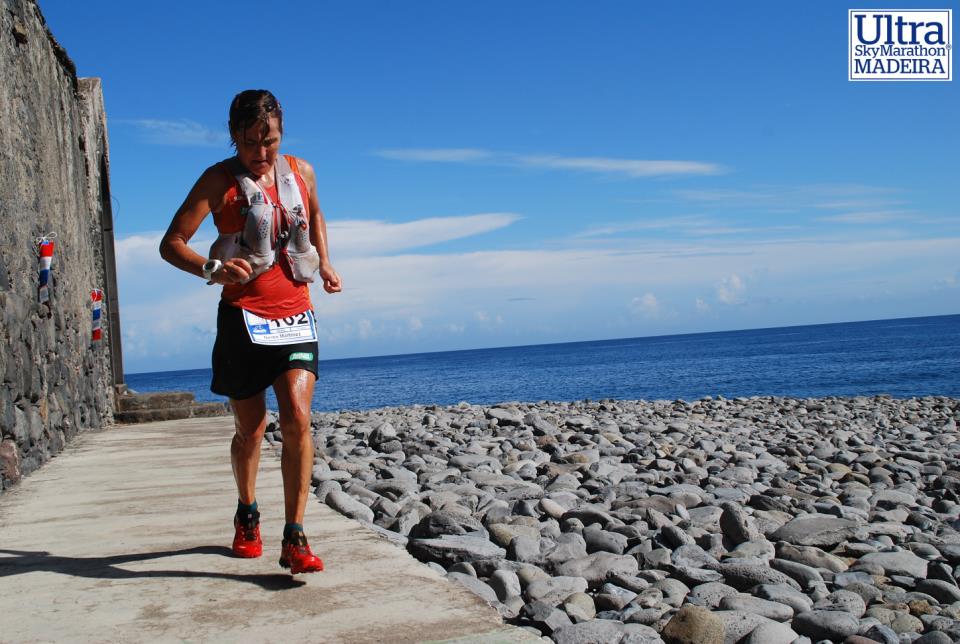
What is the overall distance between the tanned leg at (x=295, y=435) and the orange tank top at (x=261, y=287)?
8.9 inches

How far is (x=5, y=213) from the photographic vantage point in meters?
5.27

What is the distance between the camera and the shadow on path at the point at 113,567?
9.31 feet

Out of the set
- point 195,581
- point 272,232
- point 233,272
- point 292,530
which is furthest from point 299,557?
point 272,232

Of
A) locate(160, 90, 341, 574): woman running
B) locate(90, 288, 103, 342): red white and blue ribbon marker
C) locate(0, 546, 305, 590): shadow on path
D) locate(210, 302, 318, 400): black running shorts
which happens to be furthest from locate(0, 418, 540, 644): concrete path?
locate(90, 288, 103, 342): red white and blue ribbon marker

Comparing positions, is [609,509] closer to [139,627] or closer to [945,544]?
[945,544]

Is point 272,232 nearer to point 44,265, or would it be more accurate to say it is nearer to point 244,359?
point 244,359

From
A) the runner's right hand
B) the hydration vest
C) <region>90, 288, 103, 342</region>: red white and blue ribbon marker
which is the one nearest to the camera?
the runner's right hand

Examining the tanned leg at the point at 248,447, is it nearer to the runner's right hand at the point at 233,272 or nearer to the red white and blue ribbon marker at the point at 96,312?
the runner's right hand at the point at 233,272

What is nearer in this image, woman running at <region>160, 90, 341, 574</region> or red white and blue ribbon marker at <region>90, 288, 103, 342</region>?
woman running at <region>160, 90, 341, 574</region>

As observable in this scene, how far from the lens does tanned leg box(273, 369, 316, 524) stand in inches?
112

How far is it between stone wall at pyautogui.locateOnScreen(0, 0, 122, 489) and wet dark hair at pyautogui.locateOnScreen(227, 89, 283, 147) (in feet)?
9.16

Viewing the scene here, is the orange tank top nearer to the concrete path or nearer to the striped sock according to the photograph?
the striped sock

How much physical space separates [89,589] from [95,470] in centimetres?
310

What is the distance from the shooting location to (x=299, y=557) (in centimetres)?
275
